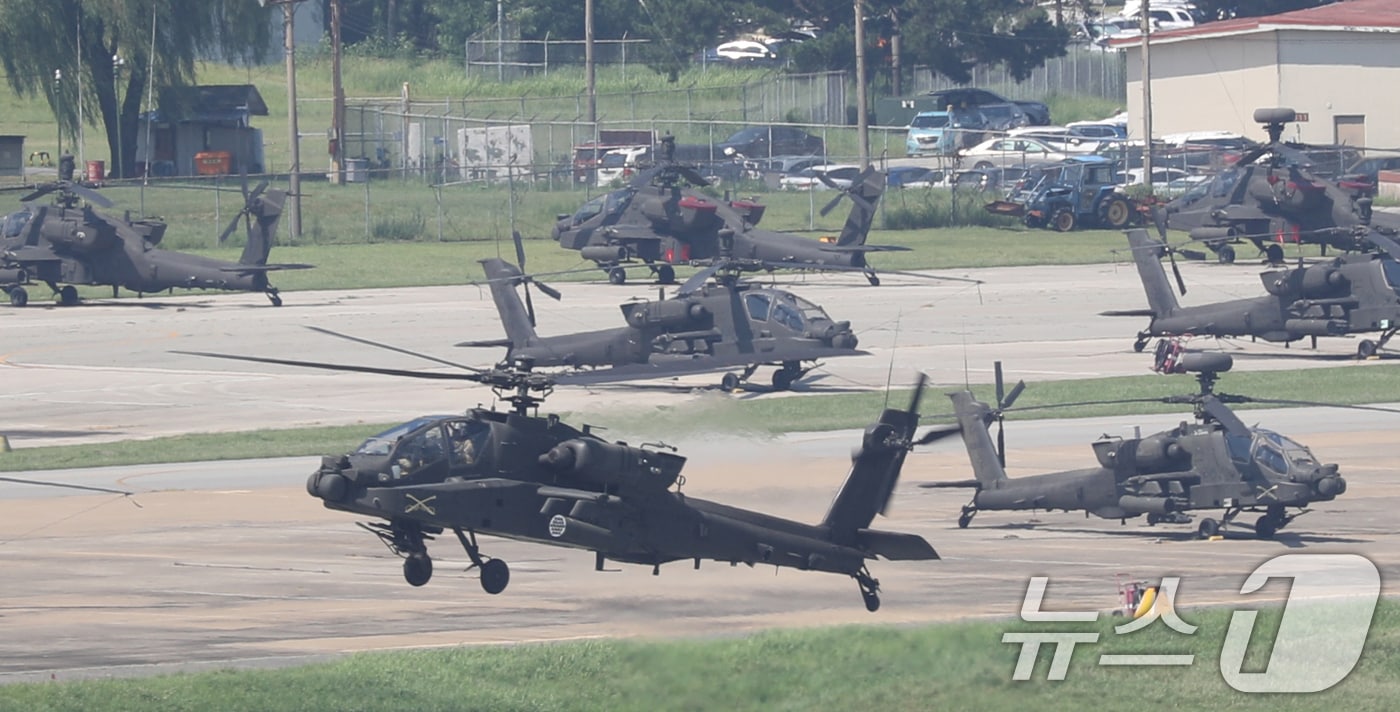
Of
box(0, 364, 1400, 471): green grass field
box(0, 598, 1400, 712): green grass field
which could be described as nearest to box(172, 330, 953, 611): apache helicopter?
box(0, 598, 1400, 712): green grass field

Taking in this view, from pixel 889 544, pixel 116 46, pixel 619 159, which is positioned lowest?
pixel 889 544

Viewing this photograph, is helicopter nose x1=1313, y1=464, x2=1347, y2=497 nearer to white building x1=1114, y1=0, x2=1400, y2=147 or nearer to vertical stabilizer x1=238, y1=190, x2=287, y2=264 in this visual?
vertical stabilizer x1=238, y1=190, x2=287, y2=264

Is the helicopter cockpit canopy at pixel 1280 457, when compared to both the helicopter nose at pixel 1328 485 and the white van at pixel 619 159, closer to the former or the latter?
the helicopter nose at pixel 1328 485

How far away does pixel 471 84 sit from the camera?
99.1m

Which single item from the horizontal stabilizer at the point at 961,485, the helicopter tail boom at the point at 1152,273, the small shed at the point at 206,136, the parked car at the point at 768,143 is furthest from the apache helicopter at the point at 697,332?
the small shed at the point at 206,136

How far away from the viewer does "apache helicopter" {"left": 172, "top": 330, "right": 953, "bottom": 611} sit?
17391 millimetres

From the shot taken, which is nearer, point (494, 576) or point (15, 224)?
point (494, 576)

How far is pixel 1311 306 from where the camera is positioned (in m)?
38.9

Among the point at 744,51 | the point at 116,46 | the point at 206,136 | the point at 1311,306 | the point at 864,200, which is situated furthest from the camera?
the point at 744,51

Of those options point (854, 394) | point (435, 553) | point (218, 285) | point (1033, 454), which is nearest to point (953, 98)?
point (218, 285)

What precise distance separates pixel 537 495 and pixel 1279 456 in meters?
10.6

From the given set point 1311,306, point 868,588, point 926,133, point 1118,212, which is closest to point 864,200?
point 1311,306

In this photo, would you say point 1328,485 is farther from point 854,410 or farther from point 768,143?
point 768,143

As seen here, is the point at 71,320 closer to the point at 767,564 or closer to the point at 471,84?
the point at 767,564
